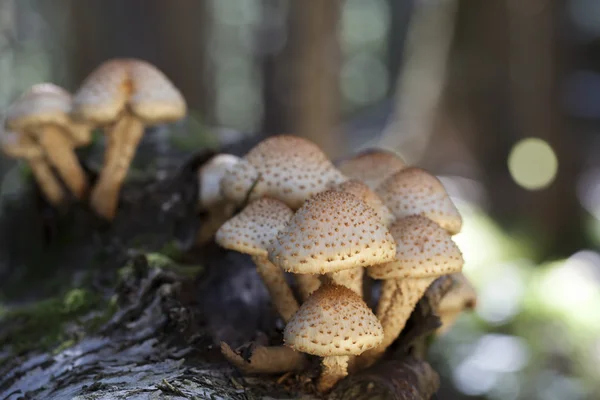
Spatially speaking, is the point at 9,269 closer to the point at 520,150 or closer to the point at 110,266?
the point at 110,266

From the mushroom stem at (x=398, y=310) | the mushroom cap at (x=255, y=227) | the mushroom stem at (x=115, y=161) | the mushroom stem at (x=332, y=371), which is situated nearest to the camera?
the mushroom stem at (x=332, y=371)

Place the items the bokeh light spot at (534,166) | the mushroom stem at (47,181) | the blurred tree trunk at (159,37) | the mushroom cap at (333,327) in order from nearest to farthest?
the mushroom cap at (333,327) < the mushroom stem at (47,181) < the blurred tree trunk at (159,37) < the bokeh light spot at (534,166)

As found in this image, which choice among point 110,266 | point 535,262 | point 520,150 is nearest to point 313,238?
point 110,266

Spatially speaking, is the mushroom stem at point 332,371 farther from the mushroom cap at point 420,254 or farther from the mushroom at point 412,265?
the mushroom cap at point 420,254

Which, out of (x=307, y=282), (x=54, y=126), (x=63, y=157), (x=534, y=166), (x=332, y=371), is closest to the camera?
→ (x=332, y=371)

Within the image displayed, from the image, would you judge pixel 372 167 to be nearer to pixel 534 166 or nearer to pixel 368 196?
pixel 368 196

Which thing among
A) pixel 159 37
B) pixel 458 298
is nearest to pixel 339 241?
pixel 458 298

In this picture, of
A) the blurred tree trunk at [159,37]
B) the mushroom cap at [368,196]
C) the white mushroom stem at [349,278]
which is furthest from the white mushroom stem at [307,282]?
the blurred tree trunk at [159,37]
